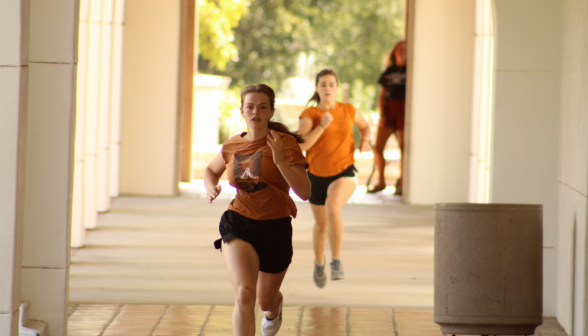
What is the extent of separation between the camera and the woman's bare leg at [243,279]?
139 inches

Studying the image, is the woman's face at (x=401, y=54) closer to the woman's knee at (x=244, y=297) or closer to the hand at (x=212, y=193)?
the hand at (x=212, y=193)

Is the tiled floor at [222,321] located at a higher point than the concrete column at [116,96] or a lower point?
lower

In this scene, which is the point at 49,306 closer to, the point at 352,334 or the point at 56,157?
the point at 56,157

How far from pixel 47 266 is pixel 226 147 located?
1.57 metres

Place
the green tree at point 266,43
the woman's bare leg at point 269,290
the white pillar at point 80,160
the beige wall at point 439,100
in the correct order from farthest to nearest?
the green tree at point 266,43
the beige wall at point 439,100
the white pillar at point 80,160
the woman's bare leg at point 269,290

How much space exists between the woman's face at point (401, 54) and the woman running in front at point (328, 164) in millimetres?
4250

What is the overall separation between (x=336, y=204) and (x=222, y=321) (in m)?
1.27

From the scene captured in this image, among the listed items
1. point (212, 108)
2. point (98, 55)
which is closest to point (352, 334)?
point (98, 55)

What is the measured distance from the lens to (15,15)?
386 cm

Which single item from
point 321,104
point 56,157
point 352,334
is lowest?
point 352,334

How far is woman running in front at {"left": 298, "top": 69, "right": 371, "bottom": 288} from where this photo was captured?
5816 millimetres

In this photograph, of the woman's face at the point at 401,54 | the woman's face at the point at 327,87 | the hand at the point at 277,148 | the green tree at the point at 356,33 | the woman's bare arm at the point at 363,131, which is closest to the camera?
the hand at the point at 277,148

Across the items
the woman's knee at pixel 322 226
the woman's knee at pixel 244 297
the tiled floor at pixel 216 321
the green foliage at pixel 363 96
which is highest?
the green foliage at pixel 363 96

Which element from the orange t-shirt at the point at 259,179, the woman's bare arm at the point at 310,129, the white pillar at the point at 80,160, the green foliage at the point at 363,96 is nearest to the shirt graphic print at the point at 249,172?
the orange t-shirt at the point at 259,179
